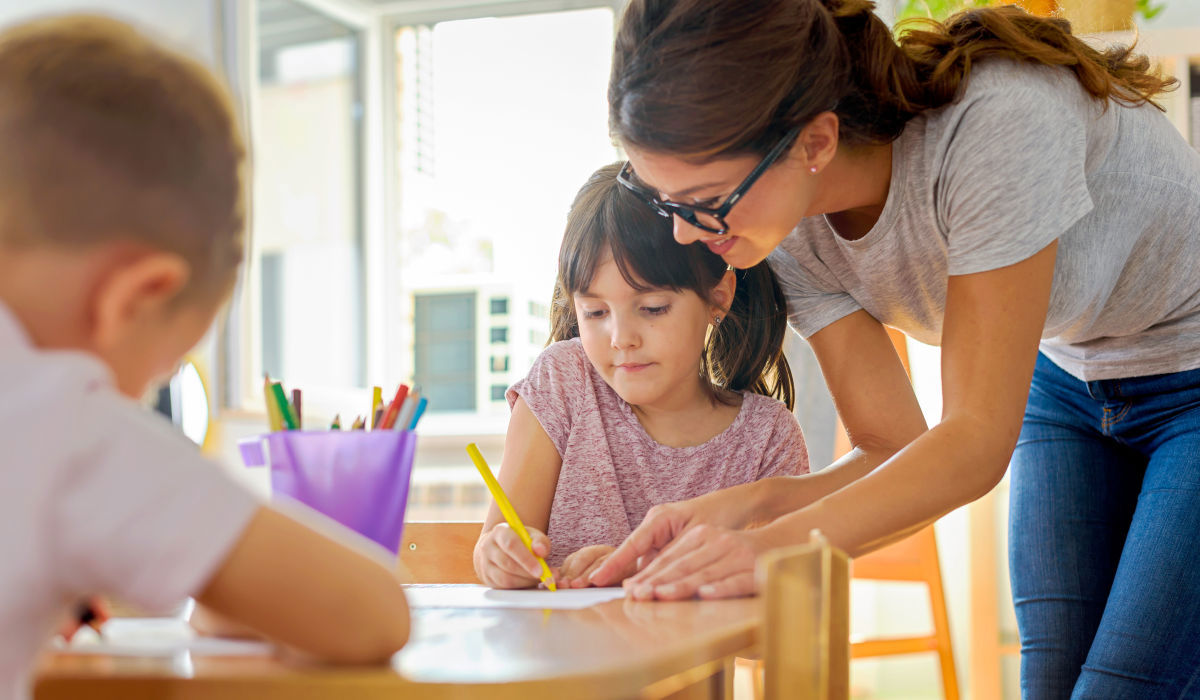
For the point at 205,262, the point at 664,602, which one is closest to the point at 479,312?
the point at 664,602

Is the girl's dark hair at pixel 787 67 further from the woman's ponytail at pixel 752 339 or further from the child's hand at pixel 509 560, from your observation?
the child's hand at pixel 509 560

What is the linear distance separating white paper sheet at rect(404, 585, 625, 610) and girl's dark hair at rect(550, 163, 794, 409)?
18.6 inches

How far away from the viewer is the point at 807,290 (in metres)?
1.29

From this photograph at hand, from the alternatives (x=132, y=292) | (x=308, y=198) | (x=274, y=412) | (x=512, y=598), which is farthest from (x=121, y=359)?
(x=308, y=198)

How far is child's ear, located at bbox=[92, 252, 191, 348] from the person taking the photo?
1.52 feet

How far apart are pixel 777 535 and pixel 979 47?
0.57m

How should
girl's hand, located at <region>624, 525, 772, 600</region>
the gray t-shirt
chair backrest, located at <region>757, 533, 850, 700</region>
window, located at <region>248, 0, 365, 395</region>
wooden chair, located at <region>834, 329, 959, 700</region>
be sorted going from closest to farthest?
chair backrest, located at <region>757, 533, 850, 700</region>
girl's hand, located at <region>624, 525, 772, 600</region>
the gray t-shirt
wooden chair, located at <region>834, 329, 959, 700</region>
window, located at <region>248, 0, 365, 395</region>

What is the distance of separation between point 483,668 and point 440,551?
0.78 metres

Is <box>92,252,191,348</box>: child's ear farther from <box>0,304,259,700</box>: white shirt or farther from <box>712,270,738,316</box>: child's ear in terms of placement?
<box>712,270,738,316</box>: child's ear

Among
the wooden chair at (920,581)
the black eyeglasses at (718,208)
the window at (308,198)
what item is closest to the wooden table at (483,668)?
the black eyeglasses at (718,208)

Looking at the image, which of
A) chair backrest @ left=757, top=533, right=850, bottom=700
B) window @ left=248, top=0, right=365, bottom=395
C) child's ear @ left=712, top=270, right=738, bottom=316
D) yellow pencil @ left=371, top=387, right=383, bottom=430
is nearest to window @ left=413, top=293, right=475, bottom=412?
window @ left=248, top=0, right=365, bottom=395

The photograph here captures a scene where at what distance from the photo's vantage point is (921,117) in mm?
1081

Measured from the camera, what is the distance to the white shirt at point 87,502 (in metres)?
0.41

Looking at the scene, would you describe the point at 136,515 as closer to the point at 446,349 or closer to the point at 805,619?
the point at 805,619
